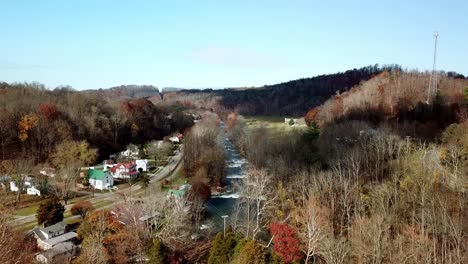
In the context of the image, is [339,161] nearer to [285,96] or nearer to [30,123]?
[30,123]

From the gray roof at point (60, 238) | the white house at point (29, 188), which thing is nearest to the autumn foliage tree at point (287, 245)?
the gray roof at point (60, 238)

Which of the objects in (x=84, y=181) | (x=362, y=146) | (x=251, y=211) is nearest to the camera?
(x=251, y=211)

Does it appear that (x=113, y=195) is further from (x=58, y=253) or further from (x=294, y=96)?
(x=294, y=96)

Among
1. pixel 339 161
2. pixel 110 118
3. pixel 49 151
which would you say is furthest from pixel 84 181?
pixel 339 161

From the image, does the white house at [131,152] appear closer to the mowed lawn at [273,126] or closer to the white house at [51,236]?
the mowed lawn at [273,126]

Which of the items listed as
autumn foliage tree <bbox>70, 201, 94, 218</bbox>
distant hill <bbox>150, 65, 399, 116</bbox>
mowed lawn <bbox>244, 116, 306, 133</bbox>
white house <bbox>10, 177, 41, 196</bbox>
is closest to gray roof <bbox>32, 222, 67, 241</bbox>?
autumn foliage tree <bbox>70, 201, 94, 218</bbox>

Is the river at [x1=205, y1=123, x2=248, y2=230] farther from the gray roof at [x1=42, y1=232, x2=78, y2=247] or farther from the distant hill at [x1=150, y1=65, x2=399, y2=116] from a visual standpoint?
the distant hill at [x1=150, y1=65, x2=399, y2=116]
